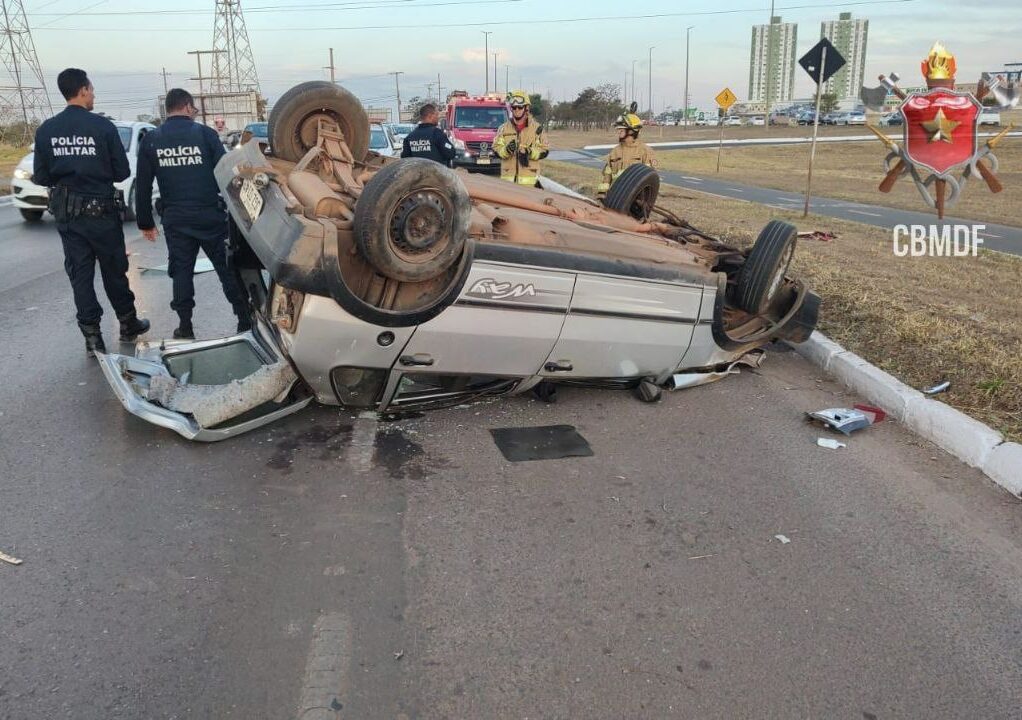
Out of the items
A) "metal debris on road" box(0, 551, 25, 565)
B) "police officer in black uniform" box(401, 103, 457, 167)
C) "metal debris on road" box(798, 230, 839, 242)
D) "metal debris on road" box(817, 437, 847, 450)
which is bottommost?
"metal debris on road" box(817, 437, 847, 450)

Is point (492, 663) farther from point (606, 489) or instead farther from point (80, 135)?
point (80, 135)

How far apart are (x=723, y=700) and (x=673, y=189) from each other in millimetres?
17508

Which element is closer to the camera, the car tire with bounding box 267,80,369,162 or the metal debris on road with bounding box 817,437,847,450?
the metal debris on road with bounding box 817,437,847,450

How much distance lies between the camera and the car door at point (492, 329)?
13.2ft

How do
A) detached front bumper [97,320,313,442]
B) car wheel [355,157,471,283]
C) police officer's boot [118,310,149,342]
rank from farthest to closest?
police officer's boot [118,310,149,342] < detached front bumper [97,320,313,442] < car wheel [355,157,471,283]

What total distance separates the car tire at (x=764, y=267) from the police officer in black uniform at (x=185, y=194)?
140 inches

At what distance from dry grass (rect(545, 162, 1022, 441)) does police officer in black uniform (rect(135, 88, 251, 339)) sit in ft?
15.6

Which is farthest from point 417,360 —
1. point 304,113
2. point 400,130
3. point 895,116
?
point 400,130

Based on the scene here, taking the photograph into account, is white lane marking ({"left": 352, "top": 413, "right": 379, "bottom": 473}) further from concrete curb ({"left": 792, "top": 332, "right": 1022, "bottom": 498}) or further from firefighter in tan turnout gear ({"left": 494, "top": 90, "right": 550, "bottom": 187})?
firefighter in tan turnout gear ({"left": 494, "top": 90, "right": 550, "bottom": 187})

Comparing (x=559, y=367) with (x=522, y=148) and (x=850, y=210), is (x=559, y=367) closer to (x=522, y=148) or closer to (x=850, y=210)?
(x=522, y=148)

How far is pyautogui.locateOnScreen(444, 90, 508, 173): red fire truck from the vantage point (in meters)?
22.4

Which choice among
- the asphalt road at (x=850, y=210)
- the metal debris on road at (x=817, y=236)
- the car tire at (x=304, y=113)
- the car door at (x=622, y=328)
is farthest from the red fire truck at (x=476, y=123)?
the car door at (x=622, y=328)

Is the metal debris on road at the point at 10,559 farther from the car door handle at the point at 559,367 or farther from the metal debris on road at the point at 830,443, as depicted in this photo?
the metal debris on road at the point at 830,443

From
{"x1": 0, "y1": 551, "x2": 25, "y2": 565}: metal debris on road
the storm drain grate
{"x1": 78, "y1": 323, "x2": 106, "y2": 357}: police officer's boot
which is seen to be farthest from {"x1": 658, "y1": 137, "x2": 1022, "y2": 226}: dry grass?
{"x1": 0, "y1": 551, "x2": 25, "y2": 565}: metal debris on road
